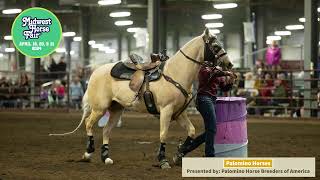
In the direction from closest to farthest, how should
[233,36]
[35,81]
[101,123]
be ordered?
[101,123], [35,81], [233,36]

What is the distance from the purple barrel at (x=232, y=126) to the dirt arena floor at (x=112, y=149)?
30.9 inches

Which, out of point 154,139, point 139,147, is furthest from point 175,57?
point 154,139

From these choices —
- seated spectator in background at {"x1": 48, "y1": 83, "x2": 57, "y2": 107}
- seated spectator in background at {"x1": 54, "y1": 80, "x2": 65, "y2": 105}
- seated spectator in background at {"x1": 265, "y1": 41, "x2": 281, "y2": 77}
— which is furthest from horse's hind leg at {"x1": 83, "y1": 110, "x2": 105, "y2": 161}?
seated spectator in background at {"x1": 48, "y1": 83, "x2": 57, "y2": 107}

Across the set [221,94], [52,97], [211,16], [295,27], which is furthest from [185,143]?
[295,27]

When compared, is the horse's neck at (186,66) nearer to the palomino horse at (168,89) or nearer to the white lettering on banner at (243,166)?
the palomino horse at (168,89)

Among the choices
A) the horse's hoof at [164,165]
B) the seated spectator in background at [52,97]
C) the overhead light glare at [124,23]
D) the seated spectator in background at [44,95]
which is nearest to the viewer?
the horse's hoof at [164,165]

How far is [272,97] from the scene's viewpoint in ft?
65.8

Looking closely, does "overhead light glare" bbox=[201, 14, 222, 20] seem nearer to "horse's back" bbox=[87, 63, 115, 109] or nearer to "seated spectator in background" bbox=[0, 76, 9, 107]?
"seated spectator in background" bbox=[0, 76, 9, 107]

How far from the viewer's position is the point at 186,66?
7.89 meters

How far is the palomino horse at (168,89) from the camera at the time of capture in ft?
25.3

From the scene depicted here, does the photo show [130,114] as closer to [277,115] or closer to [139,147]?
[277,115]

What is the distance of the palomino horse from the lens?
7.73 metres

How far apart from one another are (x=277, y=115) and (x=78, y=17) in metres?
19.4

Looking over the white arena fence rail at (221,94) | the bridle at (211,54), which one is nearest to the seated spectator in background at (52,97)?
the white arena fence rail at (221,94)
